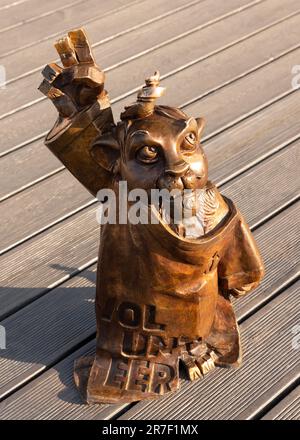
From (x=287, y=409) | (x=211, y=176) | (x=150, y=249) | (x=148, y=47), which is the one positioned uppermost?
(x=150, y=249)

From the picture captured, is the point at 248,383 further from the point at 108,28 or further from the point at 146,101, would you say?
the point at 108,28

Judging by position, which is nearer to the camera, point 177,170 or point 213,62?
point 177,170

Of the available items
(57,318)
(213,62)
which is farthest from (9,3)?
(57,318)

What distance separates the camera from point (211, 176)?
212cm

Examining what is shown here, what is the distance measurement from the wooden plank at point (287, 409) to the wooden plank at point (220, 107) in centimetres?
112

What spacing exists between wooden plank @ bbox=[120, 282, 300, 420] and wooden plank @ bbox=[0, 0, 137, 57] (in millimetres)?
1735

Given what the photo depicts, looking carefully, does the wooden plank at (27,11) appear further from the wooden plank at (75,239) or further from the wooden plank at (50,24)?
the wooden plank at (75,239)

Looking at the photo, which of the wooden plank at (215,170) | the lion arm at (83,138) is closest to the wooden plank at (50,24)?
the wooden plank at (215,170)

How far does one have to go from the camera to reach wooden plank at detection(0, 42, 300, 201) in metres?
2.15

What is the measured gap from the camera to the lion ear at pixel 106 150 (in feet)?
3.99

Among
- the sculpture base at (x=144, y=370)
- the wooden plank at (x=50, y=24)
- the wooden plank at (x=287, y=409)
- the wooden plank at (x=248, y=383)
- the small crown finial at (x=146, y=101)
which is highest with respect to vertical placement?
the small crown finial at (x=146, y=101)

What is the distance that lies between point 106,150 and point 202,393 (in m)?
0.62

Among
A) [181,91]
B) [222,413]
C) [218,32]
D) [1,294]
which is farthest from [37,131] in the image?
[222,413]

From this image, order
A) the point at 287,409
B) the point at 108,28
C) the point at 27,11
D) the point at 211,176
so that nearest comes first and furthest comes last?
the point at 287,409
the point at 211,176
the point at 108,28
the point at 27,11
